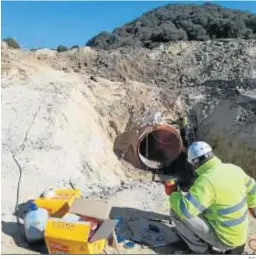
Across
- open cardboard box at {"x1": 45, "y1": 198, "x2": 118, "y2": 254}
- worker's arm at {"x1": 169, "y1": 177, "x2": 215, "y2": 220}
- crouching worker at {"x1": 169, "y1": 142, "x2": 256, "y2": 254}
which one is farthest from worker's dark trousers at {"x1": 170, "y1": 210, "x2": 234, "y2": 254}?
open cardboard box at {"x1": 45, "y1": 198, "x2": 118, "y2": 254}

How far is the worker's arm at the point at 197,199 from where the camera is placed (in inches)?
169

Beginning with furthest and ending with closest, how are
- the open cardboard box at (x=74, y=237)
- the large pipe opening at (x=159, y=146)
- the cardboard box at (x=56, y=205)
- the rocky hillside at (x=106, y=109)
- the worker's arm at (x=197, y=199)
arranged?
the large pipe opening at (x=159, y=146), the rocky hillside at (x=106, y=109), the cardboard box at (x=56, y=205), the open cardboard box at (x=74, y=237), the worker's arm at (x=197, y=199)

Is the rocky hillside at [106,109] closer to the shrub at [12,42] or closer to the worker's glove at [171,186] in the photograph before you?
the worker's glove at [171,186]

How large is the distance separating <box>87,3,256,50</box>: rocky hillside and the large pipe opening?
520 centimetres

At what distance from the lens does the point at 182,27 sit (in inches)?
644

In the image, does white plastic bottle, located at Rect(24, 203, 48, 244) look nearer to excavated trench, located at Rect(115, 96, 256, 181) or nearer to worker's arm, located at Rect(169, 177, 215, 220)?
worker's arm, located at Rect(169, 177, 215, 220)

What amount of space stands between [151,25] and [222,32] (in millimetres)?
2859

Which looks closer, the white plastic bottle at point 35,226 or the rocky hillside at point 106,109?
the white plastic bottle at point 35,226

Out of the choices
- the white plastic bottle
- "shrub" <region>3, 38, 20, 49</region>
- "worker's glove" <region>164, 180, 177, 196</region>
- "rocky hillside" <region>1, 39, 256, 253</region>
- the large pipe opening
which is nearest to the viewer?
the white plastic bottle

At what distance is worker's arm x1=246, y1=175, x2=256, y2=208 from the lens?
4.66 m

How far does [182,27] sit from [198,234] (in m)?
12.6

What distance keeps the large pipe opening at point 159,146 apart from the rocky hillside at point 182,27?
5.20 m

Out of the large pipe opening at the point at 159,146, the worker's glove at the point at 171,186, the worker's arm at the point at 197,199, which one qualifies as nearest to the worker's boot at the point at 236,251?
the worker's arm at the point at 197,199

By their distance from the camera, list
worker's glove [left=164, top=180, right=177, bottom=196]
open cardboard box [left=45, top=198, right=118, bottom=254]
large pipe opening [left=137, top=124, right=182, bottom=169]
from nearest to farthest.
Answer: open cardboard box [left=45, top=198, right=118, bottom=254], worker's glove [left=164, top=180, right=177, bottom=196], large pipe opening [left=137, top=124, right=182, bottom=169]
